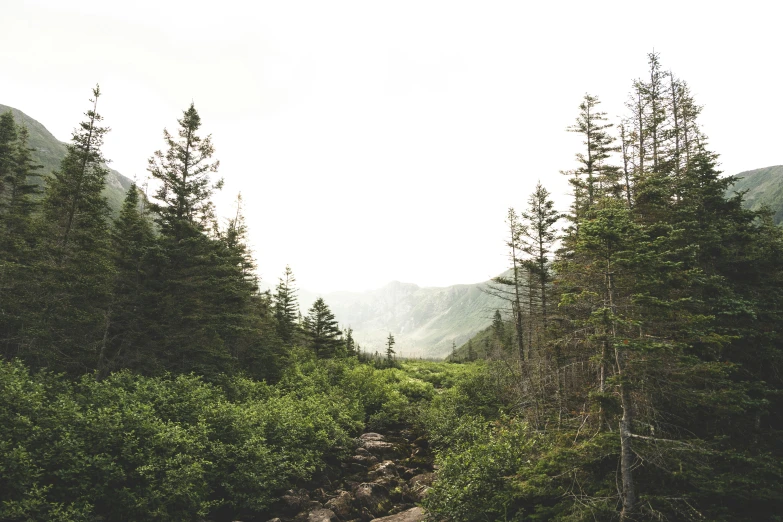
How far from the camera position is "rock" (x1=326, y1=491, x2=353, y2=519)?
45.5 feet

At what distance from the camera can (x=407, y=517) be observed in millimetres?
13258

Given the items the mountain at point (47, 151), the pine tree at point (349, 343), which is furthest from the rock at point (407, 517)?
the mountain at point (47, 151)

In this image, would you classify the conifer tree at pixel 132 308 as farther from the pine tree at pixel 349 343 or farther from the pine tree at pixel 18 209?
the pine tree at pixel 349 343

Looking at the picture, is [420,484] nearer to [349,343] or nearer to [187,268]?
[187,268]

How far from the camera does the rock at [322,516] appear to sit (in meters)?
12.9

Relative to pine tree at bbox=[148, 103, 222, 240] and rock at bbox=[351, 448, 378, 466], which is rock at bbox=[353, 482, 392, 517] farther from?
pine tree at bbox=[148, 103, 222, 240]

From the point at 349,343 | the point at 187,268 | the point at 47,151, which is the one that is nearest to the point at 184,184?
the point at 187,268

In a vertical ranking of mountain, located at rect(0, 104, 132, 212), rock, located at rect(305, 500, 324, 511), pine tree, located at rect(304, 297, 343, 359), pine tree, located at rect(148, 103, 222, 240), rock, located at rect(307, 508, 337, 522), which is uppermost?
mountain, located at rect(0, 104, 132, 212)

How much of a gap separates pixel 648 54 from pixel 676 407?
22.5 meters

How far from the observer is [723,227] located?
44.3ft

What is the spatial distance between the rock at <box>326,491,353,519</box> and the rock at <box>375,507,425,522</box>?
4.74 feet

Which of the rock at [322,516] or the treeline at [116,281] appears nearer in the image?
the rock at [322,516]

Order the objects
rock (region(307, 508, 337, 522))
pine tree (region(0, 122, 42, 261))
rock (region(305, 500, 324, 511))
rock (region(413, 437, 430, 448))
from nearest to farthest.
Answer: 1. rock (region(307, 508, 337, 522))
2. rock (region(305, 500, 324, 511))
3. pine tree (region(0, 122, 42, 261))
4. rock (region(413, 437, 430, 448))

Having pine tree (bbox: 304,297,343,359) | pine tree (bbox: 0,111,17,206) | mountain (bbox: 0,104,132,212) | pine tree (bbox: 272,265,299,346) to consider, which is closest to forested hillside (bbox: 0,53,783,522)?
pine tree (bbox: 0,111,17,206)
